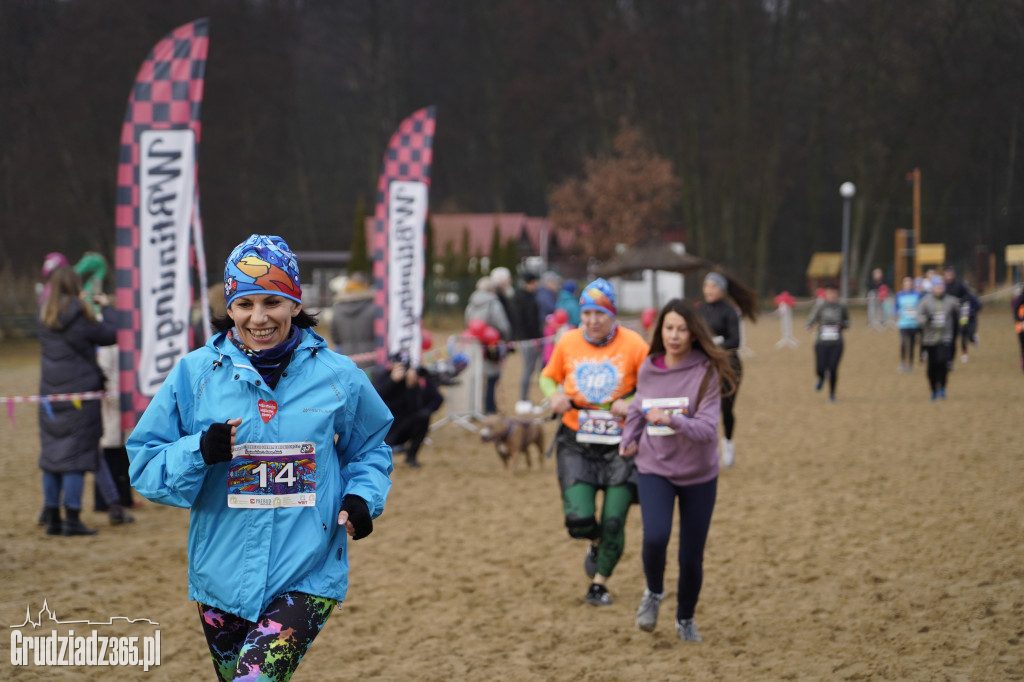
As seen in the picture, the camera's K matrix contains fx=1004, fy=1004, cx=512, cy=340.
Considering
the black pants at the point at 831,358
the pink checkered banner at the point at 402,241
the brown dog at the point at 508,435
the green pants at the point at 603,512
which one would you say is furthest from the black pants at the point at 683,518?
the black pants at the point at 831,358

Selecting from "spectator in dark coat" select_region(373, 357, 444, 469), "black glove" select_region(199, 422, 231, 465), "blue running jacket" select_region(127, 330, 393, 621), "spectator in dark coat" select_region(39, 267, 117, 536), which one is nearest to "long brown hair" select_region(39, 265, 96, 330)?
"spectator in dark coat" select_region(39, 267, 117, 536)

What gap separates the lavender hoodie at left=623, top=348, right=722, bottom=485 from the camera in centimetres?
504

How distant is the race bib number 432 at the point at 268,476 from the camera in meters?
2.95

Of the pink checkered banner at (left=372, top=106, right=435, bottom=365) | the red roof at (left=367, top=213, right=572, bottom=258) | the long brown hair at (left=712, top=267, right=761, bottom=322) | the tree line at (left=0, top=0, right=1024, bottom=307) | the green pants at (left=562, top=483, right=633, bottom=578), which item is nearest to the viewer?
the green pants at (left=562, top=483, right=633, bottom=578)

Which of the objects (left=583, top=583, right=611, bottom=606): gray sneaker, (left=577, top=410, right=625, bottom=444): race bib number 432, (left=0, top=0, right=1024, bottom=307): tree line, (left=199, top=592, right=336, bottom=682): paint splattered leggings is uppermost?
(left=0, top=0, right=1024, bottom=307): tree line

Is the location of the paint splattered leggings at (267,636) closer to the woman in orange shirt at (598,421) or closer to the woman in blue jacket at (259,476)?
the woman in blue jacket at (259,476)

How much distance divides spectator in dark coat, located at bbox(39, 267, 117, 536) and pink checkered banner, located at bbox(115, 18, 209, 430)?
40 centimetres

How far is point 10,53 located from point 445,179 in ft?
122

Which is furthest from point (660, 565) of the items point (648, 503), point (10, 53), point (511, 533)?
point (10, 53)

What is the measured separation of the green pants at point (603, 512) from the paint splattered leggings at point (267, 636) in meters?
2.82

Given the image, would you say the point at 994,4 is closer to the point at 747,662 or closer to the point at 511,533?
the point at 511,533

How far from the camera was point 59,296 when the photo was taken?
7301 millimetres

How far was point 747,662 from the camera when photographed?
5016 mm

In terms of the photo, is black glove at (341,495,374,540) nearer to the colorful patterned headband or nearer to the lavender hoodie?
the colorful patterned headband
